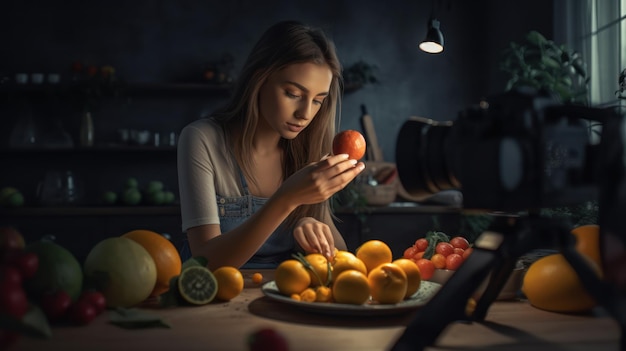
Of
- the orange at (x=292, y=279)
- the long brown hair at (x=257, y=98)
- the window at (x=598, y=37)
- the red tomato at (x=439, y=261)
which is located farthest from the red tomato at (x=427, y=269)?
the window at (x=598, y=37)

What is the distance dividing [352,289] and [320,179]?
1.46 ft

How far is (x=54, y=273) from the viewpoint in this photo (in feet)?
2.68

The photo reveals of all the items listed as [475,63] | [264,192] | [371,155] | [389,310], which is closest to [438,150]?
[389,310]

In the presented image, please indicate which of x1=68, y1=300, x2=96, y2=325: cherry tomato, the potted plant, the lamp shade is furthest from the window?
x1=68, y1=300, x2=96, y2=325: cherry tomato

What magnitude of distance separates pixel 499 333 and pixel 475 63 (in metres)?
3.99

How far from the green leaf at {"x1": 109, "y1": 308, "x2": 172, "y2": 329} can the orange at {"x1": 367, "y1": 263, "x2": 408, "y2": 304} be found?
311 mm

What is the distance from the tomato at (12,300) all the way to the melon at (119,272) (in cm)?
19

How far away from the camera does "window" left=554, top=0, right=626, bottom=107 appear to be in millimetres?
3002

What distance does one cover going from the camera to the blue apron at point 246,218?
6.03 feet

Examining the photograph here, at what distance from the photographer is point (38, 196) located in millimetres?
3768

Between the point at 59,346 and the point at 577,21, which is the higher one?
the point at 577,21

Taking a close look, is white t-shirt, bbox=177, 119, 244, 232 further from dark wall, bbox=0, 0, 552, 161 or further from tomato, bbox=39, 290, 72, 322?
dark wall, bbox=0, 0, 552, 161

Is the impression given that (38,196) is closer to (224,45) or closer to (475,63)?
(224,45)

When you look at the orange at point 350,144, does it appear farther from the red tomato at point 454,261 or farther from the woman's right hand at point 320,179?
the red tomato at point 454,261
